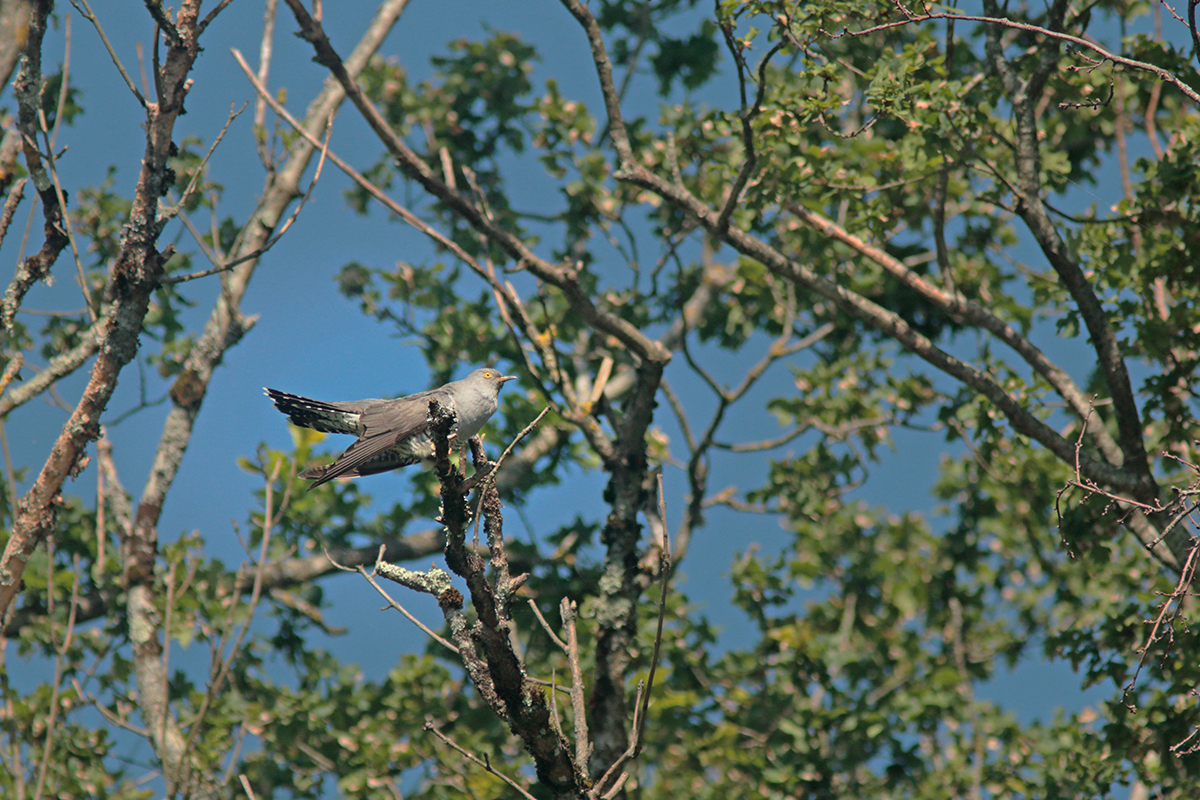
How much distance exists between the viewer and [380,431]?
17.8ft

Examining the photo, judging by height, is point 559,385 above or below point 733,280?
below

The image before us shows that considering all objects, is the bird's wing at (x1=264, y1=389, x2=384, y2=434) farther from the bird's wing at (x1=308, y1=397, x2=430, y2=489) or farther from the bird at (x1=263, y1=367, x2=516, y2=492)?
the bird's wing at (x1=308, y1=397, x2=430, y2=489)

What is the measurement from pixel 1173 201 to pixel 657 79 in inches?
249

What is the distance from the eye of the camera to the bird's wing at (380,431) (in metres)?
5.18

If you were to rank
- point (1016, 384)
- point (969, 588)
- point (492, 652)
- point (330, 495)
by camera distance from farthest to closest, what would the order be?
point (969, 588) → point (330, 495) → point (1016, 384) → point (492, 652)

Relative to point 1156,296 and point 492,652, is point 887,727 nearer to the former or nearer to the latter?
point 1156,296

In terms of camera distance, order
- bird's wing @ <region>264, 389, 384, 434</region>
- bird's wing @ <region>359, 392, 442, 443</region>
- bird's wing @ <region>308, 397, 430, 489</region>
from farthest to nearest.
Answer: bird's wing @ <region>264, 389, 384, 434</region> → bird's wing @ <region>359, 392, 442, 443</region> → bird's wing @ <region>308, 397, 430, 489</region>

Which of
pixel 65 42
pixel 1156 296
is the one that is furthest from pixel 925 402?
pixel 65 42

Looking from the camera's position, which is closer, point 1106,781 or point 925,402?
point 1106,781

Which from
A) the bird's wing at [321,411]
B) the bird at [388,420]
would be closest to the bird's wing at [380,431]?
the bird at [388,420]

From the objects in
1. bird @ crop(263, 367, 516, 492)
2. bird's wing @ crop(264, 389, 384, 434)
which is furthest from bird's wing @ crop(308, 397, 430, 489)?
bird's wing @ crop(264, 389, 384, 434)

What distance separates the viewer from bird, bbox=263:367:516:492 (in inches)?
206

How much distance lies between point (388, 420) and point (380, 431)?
13 centimetres

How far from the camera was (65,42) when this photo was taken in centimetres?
648
